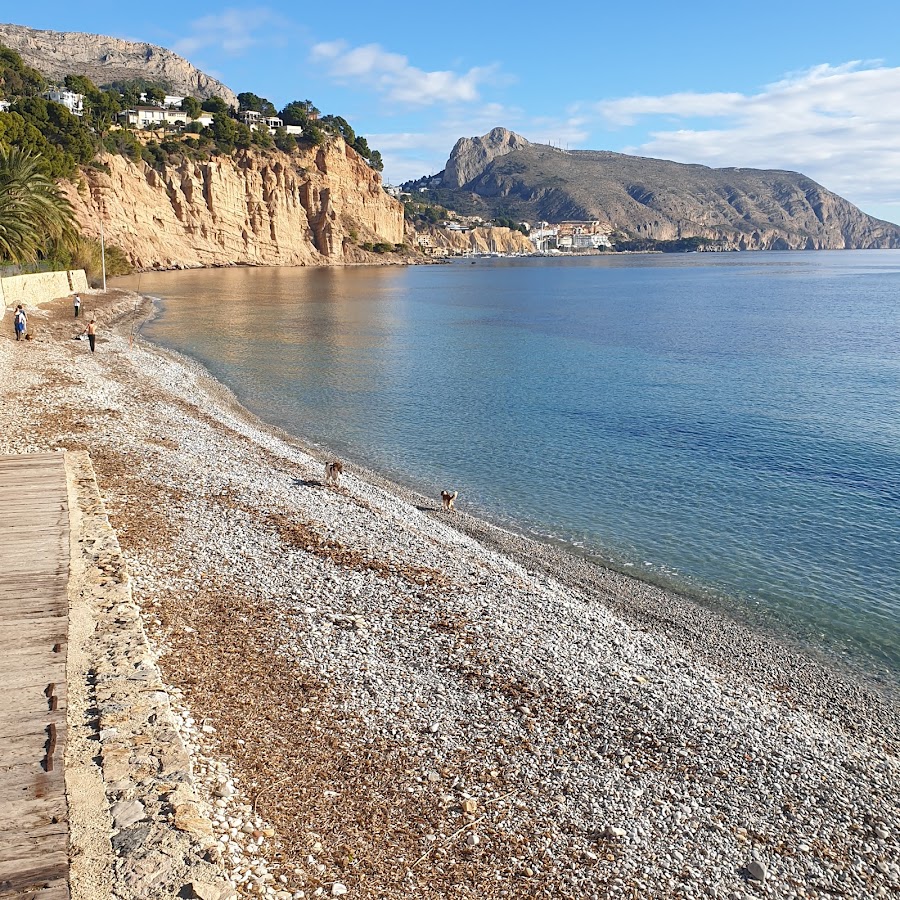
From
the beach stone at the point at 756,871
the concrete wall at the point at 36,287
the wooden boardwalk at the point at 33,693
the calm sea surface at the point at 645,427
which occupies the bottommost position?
the calm sea surface at the point at 645,427

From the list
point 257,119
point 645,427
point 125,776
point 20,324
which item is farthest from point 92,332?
point 257,119

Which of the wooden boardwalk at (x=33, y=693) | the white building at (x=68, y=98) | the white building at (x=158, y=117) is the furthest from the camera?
the white building at (x=158, y=117)

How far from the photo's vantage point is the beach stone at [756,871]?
7371 millimetres

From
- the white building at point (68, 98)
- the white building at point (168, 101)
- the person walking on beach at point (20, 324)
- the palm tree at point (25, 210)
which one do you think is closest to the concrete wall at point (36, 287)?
the palm tree at point (25, 210)

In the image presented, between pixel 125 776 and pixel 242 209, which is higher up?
pixel 242 209

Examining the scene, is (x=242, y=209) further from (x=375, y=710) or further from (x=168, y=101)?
(x=375, y=710)

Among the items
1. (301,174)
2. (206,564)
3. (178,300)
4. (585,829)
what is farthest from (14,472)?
(301,174)

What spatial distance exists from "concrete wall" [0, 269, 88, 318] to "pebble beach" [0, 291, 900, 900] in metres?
31.7

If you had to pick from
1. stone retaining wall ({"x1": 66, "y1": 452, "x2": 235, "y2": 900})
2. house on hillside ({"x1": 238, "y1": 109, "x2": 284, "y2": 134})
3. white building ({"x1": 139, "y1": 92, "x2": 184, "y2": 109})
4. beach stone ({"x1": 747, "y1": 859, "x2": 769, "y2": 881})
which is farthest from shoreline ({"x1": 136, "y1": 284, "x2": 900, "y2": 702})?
white building ({"x1": 139, "y1": 92, "x2": 184, "y2": 109})

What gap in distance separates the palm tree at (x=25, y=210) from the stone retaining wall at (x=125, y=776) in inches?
1530

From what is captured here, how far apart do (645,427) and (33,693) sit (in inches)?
977

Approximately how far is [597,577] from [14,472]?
11.6 metres

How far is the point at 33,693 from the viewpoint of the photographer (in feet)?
24.8

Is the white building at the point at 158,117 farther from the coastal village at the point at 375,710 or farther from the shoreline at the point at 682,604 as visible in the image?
the shoreline at the point at 682,604
